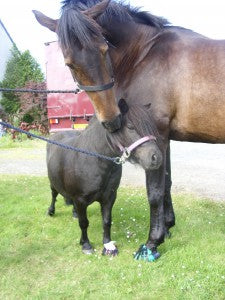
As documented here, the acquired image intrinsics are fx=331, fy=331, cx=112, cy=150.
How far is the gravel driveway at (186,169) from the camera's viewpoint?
242 inches

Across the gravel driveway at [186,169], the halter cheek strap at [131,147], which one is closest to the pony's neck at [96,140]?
the halter cheek strap at [131,147]

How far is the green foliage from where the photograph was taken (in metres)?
26.0

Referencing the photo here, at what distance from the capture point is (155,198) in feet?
10.9

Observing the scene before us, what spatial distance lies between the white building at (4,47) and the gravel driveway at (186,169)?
2083cm

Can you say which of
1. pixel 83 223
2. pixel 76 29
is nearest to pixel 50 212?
pixel 83 223

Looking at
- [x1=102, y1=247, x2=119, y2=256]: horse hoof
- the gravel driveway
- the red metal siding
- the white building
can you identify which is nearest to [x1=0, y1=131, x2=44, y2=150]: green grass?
the red metal siding

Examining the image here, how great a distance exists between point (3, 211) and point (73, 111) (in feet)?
24.7

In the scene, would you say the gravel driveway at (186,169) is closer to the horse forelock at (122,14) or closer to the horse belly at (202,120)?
the horse belly at (202,120)

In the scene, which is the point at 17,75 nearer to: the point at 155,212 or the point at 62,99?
the point at 62,99

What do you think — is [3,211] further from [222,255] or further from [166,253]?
[222,255]

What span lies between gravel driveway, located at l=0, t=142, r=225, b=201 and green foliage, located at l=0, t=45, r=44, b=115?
15.8 meters

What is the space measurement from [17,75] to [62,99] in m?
16.4

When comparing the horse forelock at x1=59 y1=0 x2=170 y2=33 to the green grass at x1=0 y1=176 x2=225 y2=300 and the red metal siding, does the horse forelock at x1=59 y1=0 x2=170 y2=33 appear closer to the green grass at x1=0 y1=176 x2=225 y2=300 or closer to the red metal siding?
the green grass at x1=0 y1=176 x2=225 y2=300

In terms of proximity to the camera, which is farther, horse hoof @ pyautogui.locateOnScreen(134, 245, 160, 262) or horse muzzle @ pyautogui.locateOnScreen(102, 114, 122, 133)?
horse hoof @ pyautogui.locateOnScreen(134, 245, 160, 262)
